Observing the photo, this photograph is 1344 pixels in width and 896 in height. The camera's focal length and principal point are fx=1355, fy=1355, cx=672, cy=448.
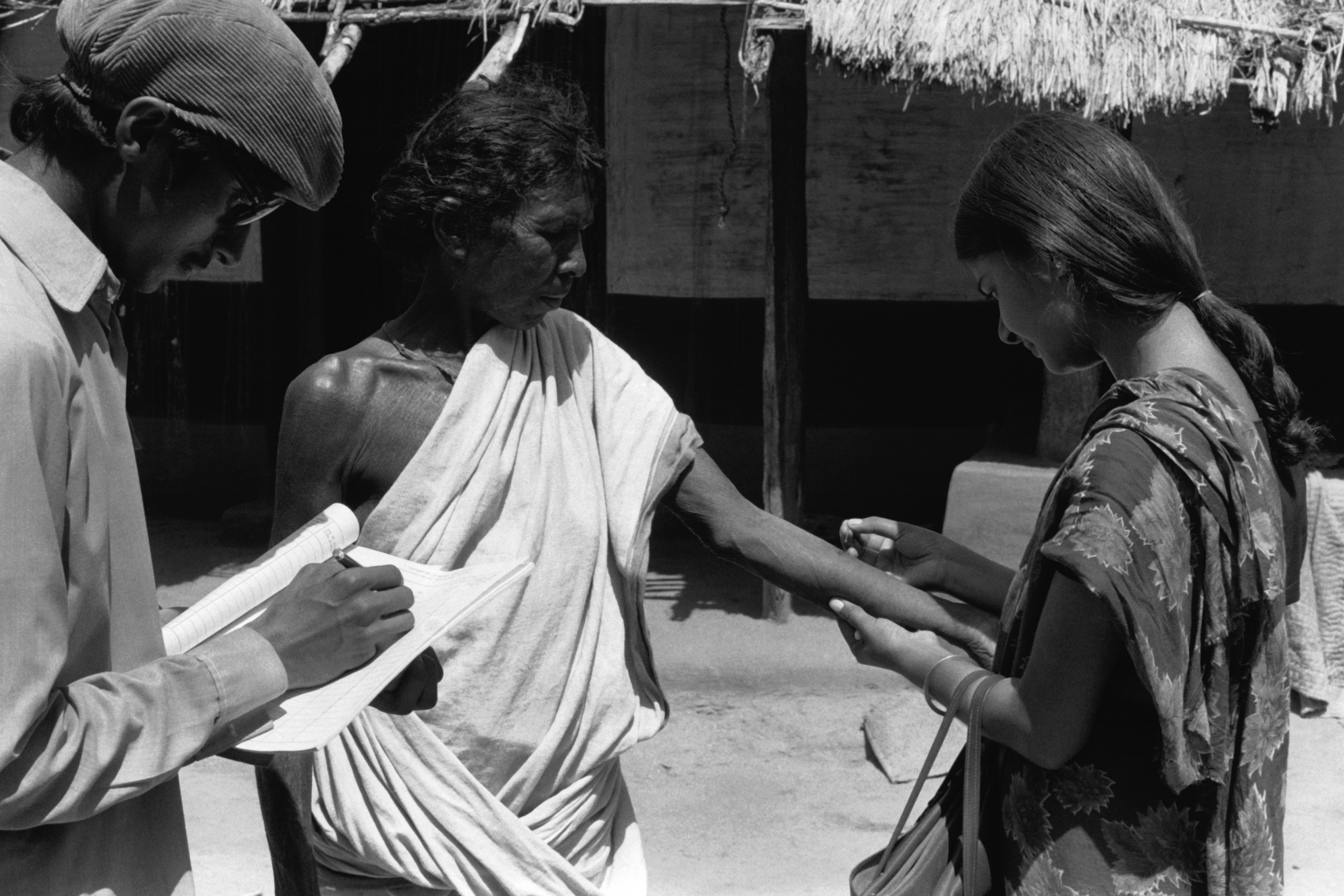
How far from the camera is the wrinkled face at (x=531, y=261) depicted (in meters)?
2.11

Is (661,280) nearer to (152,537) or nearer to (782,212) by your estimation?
(782,212)

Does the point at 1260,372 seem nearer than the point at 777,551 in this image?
Yes

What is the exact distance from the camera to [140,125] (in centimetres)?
132

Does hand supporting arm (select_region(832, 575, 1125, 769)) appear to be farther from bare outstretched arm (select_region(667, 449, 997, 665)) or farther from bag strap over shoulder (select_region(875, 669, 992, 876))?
bare outstretched arm (select_region(667, 449, 997, 665))

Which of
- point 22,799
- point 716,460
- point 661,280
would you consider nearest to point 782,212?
point 661,280

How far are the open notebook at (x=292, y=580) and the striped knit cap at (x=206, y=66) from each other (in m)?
0.50

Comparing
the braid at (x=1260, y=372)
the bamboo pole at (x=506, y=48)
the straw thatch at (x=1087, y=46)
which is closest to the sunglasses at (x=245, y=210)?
the braid at (x=1260, y=372)

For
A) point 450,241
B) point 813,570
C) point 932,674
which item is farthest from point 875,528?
point 450,241

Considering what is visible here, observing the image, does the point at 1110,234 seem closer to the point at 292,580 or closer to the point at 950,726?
the point at 950,726

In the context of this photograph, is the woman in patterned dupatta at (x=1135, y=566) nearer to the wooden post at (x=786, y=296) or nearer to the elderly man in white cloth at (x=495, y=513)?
the elderly man in white cloth at (x=495, y=513)

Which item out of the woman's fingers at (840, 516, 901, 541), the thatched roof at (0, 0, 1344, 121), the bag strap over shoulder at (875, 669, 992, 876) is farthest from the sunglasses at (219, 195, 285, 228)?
the thatched roof at (0, 0, 1344, 121)

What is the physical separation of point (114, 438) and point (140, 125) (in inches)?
12.3

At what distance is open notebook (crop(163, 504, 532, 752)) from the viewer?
1401 millimetres

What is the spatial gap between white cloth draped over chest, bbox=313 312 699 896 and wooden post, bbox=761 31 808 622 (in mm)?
4201
